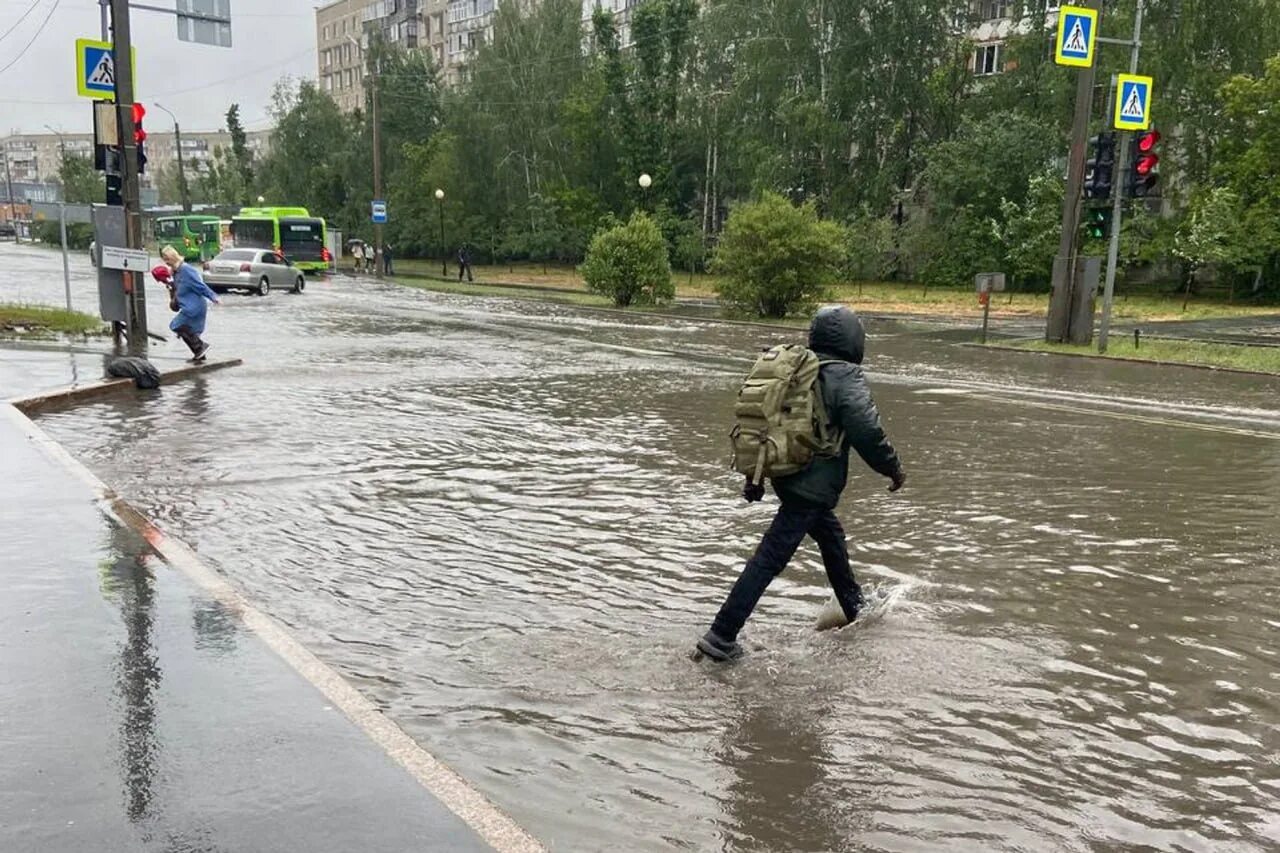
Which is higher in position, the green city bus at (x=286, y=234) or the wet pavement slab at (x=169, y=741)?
the green city bus at (x=286, y=234)

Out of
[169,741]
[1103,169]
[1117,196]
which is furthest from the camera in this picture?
[1117,196]

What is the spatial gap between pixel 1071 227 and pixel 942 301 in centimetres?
1665

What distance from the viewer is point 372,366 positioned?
17.2 meters

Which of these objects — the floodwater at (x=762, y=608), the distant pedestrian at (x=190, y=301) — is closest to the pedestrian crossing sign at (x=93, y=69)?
the distant pedestrian at (x=190, y=301)

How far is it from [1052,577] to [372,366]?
42.9 ft

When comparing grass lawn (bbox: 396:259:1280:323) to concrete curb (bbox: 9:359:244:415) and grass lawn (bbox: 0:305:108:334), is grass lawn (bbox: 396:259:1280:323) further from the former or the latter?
concrete curb (bbox: 9:359:244:415)

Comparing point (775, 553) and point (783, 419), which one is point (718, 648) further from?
point (783, 419)

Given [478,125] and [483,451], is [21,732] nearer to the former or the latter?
[483,451]

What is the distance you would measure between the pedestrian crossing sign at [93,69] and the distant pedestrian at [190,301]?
2532mm

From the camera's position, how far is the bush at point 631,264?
33.1 m

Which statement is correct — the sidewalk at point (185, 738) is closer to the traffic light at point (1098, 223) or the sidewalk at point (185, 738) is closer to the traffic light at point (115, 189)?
the traffic light at point (115, 189)

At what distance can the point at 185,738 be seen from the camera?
3.82m

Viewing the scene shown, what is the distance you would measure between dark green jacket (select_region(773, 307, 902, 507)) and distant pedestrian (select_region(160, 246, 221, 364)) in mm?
12808

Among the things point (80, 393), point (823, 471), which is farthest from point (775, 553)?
point (80, 393)
